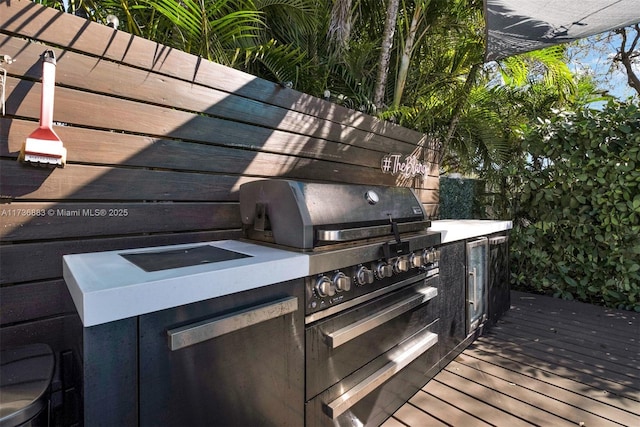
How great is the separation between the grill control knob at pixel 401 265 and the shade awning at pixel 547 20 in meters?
2.57

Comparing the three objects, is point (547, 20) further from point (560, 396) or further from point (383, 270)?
point (560, 396)

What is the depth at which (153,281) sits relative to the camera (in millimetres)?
954

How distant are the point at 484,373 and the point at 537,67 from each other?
4220 mm

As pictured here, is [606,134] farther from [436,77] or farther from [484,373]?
[484,373]

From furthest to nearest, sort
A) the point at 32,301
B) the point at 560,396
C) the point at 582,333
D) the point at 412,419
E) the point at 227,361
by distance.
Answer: the point at 582,333 → the point at 560,396 → the point at 412,419 → the point at 32,301 → the point at 227,361

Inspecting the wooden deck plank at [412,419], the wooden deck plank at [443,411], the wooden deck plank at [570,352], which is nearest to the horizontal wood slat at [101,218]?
the wooden deck plank at [412,419]

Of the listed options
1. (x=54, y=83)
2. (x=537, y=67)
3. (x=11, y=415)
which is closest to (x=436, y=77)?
(x=537, y=67)

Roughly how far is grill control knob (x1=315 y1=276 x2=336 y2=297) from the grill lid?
16cm

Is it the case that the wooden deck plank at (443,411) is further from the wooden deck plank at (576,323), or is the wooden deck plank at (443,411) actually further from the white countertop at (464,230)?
the wooden deck plank at (576,323)

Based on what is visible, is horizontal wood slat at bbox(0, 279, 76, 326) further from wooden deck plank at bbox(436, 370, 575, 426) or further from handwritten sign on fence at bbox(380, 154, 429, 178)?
handwritten sign on fence at bbox(380, 154, 429, 178)

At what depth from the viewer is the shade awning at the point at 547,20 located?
2746mm

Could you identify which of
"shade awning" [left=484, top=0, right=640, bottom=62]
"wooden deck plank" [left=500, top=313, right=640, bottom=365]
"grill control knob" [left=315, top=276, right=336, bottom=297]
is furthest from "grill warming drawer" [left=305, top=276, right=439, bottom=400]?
"shade awning" [left=484, top=0, right=640, bottom=62]

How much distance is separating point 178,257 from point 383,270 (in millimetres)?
994

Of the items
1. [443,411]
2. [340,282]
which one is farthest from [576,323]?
[340,282]
